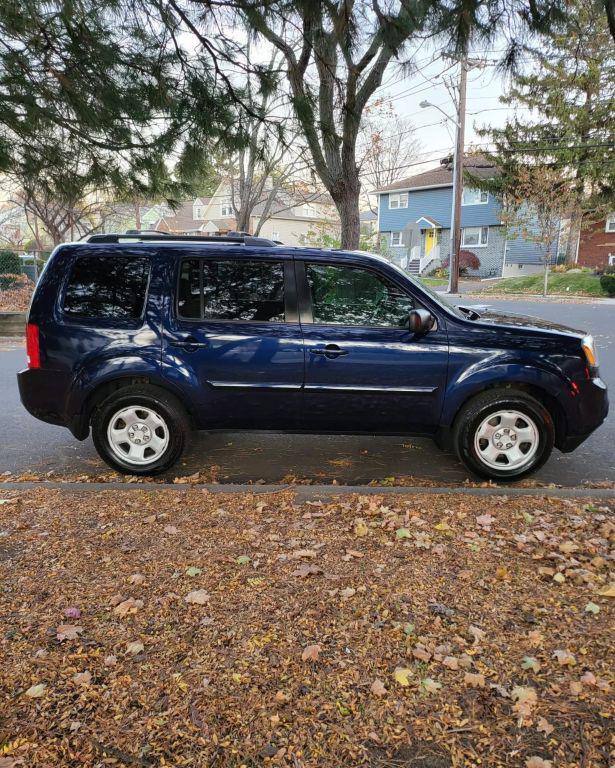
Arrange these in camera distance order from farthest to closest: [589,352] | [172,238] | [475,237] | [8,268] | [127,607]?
1. [475,237]
2. [8,268]
3. [172,238]
4. [589,352]
5. [127,607]

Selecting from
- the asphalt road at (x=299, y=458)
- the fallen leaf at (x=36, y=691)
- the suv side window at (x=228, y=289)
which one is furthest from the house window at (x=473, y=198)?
the fallen leaf at (x=36, y=691)

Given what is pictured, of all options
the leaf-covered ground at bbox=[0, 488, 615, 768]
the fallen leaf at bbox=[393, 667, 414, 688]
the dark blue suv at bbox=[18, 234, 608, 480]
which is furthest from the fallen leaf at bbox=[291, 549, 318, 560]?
the dark blue suv at bbox=[18, 234, 608, 480]

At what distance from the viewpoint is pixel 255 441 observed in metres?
6.20

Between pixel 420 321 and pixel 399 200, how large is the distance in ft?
143

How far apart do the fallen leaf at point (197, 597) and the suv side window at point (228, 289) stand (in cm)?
250

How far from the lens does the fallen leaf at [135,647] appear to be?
262 centimetres

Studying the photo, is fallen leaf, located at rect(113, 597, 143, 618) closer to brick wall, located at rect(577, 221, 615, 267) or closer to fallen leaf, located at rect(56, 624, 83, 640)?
fallen leaf, located at rect(56, 624, 83, 640)

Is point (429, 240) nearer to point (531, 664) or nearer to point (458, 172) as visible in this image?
point (458, 172)

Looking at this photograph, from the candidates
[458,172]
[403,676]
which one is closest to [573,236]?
[458,172]

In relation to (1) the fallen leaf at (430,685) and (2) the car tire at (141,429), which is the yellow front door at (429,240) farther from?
(1) the fallen leaf at (430,685)

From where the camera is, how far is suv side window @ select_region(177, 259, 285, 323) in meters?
4.92

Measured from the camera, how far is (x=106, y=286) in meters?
4.95

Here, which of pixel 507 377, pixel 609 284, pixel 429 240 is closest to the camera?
pixel 507 377

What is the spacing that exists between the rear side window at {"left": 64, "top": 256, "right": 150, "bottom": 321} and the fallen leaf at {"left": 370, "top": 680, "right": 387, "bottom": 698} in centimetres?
365
